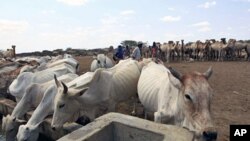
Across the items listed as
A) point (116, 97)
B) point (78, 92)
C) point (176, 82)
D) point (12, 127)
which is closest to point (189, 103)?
point (176, 82)

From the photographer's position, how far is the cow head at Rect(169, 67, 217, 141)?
389 centimetres

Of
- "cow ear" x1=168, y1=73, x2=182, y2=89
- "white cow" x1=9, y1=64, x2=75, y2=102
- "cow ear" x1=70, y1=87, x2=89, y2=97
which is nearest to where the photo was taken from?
"cow ear" x1=168, y1=73, x2=182, y2=89

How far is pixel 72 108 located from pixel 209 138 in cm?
323

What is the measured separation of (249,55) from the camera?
26.8 m

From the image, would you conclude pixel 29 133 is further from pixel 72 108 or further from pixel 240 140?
pixel 240 140

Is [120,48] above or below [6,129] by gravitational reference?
above

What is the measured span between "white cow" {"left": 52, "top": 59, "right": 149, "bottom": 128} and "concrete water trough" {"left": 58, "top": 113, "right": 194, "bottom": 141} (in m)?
1.60

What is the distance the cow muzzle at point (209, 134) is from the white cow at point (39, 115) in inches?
141

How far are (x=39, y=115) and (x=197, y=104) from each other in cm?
387

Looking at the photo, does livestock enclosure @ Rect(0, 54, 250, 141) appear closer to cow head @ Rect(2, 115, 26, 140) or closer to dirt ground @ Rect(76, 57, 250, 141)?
dirt ground @ Rect(76, 57, 250, 141)

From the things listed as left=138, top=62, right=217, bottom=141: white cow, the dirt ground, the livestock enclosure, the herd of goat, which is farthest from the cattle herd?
the herd of goat

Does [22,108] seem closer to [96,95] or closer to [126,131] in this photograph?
[96,95]

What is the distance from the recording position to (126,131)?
15.0 ft

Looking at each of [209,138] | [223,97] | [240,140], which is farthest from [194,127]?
[223,97]
